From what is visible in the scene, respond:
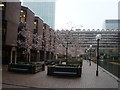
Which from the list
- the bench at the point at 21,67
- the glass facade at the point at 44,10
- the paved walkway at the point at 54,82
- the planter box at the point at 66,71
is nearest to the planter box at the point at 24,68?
the bench at the point at 21,67

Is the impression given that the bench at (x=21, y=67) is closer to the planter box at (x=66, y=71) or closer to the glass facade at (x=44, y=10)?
the planter box at (x=66, y=71)

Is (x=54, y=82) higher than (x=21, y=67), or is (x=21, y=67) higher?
(x=21, y=67)

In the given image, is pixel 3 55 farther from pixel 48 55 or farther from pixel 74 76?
pixel 48 55

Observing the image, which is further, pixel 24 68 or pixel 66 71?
pixel 24 68

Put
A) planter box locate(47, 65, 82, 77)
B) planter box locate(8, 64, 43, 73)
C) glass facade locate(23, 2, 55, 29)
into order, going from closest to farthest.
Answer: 1. planter box locate(47, 65, 82, 77)
2. planter box locate(8, 64, 43, 73)
3. glass facade locate(23, 2, 55, 29)

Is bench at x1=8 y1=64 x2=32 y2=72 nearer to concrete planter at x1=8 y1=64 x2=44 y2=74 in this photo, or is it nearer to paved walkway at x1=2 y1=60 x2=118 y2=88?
concrete planter at x1=8 y1=64 x2=44 y2=74

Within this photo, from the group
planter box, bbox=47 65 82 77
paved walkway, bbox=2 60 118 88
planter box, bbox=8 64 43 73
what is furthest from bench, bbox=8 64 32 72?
paved walkway, bbox=2 60 118 88

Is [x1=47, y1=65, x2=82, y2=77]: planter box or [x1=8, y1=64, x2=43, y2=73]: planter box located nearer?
[x1=47, y1=65, x2=82, y2=77]: planter box

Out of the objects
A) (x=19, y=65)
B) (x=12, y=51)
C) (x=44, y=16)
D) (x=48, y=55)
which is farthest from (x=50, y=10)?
(x=19, y=65)

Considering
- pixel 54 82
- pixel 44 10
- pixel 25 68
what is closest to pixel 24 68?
pixel 25 68

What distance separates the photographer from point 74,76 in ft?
56.2

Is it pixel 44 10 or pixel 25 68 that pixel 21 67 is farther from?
pixel 44 10

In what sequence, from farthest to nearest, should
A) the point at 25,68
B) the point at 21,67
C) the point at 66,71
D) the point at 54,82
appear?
the point at 21,67 < the point at 25,68 < the point at 66,71 < the point at 54,82

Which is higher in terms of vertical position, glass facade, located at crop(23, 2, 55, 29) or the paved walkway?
glass facade, located at crop(23, 2, 55, 29)
